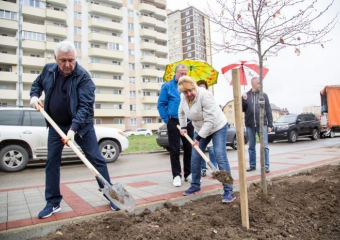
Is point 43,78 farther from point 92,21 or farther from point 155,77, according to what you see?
point 155,77

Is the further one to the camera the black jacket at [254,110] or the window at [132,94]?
the window at [132,94]

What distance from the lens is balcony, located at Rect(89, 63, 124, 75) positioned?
4150cm

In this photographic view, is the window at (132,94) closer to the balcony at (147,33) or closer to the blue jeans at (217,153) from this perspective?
the balcony at (147,33)

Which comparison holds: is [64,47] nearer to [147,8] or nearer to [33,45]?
[33,45]

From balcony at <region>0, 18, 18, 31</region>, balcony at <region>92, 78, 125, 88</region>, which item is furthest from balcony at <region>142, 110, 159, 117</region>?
balcony at <region>0, 18, 18, 31</region>

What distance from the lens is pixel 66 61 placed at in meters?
2.87

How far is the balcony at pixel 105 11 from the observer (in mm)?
41906

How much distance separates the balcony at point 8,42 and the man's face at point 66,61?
3886 cm

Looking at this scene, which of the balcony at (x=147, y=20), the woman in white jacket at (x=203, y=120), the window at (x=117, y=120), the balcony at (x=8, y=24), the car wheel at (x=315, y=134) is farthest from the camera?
the balcony at (x=147, y=20)

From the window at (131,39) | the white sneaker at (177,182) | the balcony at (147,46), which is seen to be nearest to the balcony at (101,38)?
the window at (131,39)

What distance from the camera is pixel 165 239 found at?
2.09 meters

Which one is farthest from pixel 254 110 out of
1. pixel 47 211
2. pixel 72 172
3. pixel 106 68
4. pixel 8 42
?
pixel 106 68

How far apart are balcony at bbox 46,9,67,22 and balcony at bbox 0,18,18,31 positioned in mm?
4554

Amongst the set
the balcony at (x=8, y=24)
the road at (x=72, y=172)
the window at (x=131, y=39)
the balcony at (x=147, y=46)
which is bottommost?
the road at (x=72, y=172)
